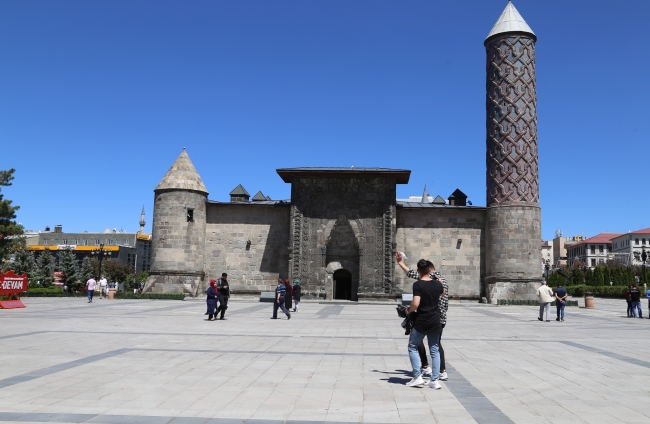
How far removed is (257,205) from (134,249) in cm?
7397

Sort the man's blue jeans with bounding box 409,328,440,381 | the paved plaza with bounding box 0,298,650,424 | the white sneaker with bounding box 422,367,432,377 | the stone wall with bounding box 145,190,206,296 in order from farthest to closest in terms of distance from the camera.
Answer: the stone wall with bounding box 145,190,206,296 < the white sneaker with bounding box 422,367,432,377 < the man's blue jeans with bounding box 409,328,440,381 < the paved plaza with bounding box 0,298,650,424

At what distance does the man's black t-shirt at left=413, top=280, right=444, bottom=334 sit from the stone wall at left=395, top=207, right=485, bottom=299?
2798 centimetres

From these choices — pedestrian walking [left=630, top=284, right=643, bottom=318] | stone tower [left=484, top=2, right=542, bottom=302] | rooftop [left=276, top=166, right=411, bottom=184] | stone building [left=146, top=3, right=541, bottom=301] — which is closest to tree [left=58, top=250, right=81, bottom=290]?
stone building [left=146, top=3, right=541, bottom=301]

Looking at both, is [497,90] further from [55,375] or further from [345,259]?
[55,375]

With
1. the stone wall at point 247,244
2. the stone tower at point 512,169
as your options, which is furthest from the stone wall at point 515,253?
the stone wall at point 247,244

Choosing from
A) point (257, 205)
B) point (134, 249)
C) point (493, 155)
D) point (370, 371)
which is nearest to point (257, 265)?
point (257, 205)

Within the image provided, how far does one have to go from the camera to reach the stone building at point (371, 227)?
111ft

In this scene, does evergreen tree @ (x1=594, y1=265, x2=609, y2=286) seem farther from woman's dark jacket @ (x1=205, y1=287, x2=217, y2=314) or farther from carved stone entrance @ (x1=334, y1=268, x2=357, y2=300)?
woman's dark jacket @ (x1=205, y1=287, x2=217, y2=314)

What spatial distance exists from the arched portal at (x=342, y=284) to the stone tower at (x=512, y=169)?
29.6ft

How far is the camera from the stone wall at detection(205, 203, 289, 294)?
35.8m

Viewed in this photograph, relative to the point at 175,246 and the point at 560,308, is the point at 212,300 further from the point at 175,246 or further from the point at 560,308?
the point at 175,246

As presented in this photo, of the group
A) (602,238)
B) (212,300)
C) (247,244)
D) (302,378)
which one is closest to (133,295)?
(247,244)

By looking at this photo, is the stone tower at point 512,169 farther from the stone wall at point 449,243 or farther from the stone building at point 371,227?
the stone wall at point 449,243

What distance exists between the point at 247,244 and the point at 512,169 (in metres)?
17.9
